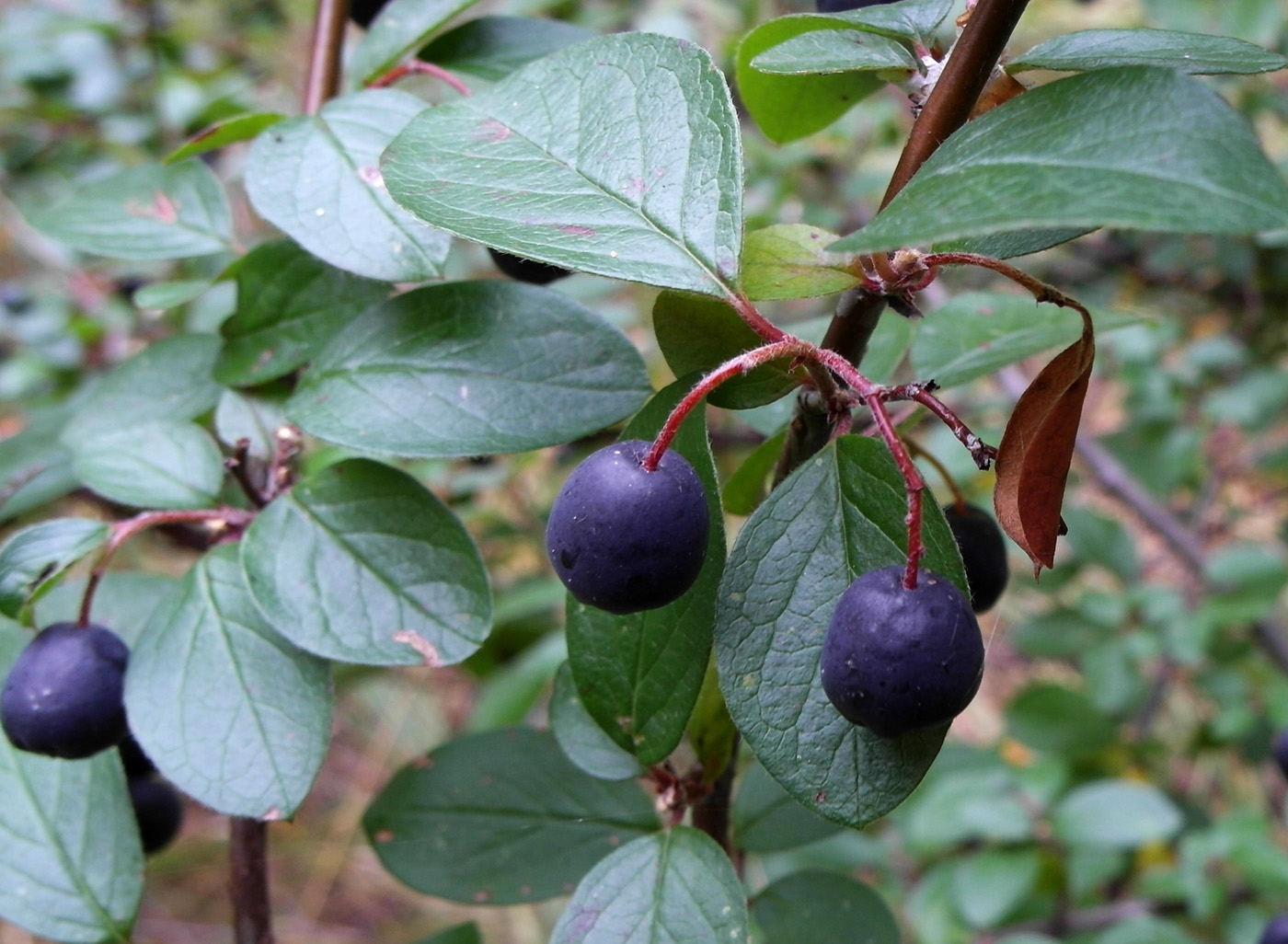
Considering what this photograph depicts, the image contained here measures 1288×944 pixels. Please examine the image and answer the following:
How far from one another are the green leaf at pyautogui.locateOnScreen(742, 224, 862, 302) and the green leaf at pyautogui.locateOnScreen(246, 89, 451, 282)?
246mm

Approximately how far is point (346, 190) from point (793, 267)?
0.38 m

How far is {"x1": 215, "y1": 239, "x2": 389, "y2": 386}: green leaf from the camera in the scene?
2.98 ft

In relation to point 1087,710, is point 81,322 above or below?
above

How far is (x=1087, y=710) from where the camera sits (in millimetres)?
1941

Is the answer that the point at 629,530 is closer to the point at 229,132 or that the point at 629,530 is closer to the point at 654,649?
the point at 654,649

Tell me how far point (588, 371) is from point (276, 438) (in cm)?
33

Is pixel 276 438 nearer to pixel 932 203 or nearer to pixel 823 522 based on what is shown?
A: pixel 823 522

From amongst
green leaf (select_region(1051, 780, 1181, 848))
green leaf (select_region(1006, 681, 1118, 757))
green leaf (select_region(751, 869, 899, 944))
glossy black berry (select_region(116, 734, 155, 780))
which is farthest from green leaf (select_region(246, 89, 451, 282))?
green leaf (select_region(1006, 681, 1118, 757))

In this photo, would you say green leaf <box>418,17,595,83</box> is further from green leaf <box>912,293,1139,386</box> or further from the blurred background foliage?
green leaf <box>912,293,1139,386</box>

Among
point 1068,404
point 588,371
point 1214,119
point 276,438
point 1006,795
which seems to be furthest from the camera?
point 1006,795

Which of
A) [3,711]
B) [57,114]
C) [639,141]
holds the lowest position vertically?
[57,114]

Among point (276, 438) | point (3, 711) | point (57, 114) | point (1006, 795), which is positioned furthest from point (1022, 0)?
point (57, 114)

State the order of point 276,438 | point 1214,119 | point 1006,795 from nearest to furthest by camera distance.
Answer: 1. point 1214,119
2. point 276,438
3. point 1006,795

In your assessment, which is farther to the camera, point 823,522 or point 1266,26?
point 1266,26
